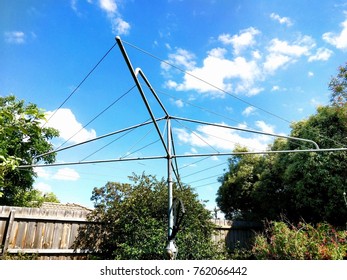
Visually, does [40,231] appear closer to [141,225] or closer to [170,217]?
[141,225]

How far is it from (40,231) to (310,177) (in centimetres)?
850

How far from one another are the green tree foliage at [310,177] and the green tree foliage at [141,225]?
2940mm

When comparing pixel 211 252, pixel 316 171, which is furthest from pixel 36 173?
pixel 316 171

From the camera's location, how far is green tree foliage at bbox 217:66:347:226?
812 cm

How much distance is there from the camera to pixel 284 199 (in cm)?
1014

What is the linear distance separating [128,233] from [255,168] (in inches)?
344

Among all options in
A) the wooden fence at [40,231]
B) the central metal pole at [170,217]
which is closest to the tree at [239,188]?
the wooden fence at [40,231]

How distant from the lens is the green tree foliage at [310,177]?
8125mm

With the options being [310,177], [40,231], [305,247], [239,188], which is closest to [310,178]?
[310,177]

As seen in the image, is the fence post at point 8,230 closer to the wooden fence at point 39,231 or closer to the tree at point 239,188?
the wooden fence at point 39,231

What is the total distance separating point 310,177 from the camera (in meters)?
8.59

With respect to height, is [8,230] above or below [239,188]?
below
